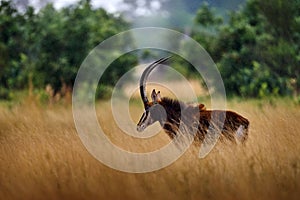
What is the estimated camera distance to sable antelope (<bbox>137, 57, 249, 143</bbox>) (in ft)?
17.2

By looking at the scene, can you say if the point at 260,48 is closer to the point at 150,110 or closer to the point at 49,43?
the point at 49,43

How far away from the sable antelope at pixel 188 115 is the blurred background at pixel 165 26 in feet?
25.7

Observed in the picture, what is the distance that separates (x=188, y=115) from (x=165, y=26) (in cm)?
929

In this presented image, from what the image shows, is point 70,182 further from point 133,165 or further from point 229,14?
point 229,14

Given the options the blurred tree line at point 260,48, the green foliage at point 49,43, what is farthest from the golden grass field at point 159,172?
the green foliage at point 49,43

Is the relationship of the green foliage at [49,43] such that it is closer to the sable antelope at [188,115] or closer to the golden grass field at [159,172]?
the sable antelope at [188,115]

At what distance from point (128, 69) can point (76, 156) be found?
425 inches

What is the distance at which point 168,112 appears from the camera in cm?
533

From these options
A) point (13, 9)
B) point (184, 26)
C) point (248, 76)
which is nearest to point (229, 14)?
point (184, 26)

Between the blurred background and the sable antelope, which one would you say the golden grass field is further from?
the blurred background

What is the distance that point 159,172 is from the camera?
14.8ft

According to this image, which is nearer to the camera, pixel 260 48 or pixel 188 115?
pixel 188 115

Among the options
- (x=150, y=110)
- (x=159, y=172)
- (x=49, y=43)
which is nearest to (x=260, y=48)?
(x=49, y=43)

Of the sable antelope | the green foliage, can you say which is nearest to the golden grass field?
the sable antelope
